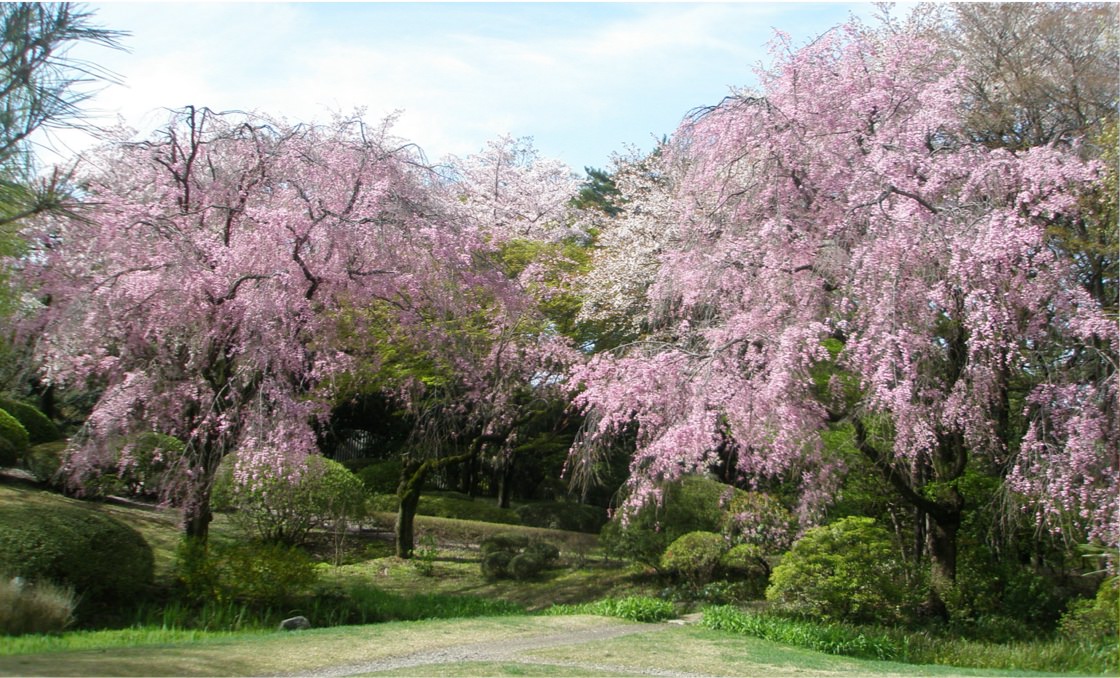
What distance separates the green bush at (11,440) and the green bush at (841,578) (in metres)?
12.4

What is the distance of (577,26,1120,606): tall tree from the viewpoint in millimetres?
9125

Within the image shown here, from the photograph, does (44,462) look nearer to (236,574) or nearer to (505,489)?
(236,574)

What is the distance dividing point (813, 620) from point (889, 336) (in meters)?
3.64

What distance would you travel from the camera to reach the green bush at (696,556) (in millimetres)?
13211

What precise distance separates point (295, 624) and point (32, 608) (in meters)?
2.60

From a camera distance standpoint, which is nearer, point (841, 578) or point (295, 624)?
point (295, 624)

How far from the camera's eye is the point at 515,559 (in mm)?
14875

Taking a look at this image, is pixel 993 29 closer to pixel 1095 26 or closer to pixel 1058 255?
pixel 1095 26

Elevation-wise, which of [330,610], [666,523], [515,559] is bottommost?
[330,610]

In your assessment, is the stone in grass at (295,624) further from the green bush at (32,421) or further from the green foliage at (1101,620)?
the green bush at (32,421)

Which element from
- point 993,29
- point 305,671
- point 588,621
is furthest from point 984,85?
point 305,671

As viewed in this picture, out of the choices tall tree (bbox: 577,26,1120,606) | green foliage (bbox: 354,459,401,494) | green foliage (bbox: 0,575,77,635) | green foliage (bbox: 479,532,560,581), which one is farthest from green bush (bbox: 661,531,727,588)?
green foliage (bbox: 354,459,401,494)

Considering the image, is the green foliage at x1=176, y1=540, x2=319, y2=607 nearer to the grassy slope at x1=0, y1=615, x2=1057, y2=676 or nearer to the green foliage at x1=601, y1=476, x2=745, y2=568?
the grassy slope at x1=0, y1=615, x2=1057, y2=676

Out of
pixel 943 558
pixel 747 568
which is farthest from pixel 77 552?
pixel 943 558
